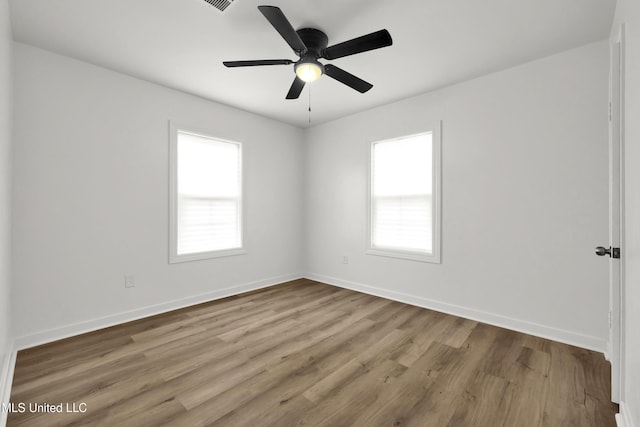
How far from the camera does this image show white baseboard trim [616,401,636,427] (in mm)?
1399

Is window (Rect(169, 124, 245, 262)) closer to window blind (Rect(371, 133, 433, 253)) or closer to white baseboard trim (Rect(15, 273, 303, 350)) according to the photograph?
white baseboard trim (Rect(15, 273, 303, 350))

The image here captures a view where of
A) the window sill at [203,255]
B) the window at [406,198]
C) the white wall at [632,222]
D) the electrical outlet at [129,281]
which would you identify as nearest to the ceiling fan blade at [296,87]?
the window at [406,198]

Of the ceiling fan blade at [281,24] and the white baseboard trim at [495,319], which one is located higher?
the ceiling fan blade at [281,24]

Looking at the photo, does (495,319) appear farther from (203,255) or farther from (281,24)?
(203,255)

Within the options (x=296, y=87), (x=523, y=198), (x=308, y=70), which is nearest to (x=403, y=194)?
(x=523, y=198)

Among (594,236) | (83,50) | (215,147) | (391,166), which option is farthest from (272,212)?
(594,236)

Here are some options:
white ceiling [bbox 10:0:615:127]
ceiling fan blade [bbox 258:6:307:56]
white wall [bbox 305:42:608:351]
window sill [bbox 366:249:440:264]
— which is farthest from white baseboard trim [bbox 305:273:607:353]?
ceiling fan blade [bbox 258:6:307:56]

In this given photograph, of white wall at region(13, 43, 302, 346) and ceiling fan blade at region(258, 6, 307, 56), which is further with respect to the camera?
white wall at region(13, 43, 302, 346)

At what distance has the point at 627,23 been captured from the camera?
1525 millimetres

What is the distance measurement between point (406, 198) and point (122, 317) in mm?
3600

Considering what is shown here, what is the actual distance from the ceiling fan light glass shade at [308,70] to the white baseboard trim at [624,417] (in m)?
2.82

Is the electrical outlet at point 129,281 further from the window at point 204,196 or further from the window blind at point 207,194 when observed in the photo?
the window blind at point 207,194

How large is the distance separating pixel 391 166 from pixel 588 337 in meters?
2.66

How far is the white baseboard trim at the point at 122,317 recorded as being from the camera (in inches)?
98.5
